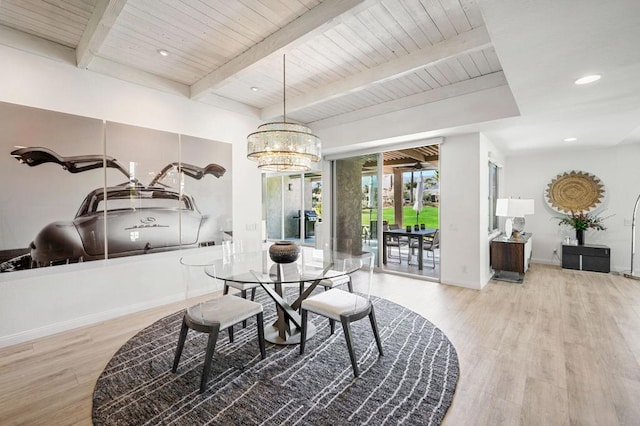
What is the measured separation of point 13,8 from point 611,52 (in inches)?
185

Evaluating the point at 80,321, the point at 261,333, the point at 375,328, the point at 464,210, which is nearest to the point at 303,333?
the point at 261,333

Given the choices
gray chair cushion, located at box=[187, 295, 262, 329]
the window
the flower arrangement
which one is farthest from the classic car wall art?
the flower arrangement

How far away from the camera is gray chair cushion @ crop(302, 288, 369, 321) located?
2217 millimetres

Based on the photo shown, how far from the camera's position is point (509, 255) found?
4629 mm

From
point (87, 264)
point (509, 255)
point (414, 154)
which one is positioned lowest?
point (509, 255)

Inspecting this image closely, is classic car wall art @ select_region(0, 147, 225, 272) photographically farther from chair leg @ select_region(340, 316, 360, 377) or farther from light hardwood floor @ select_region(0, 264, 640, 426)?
chair leg @ select_region(340, 316, 360, 377)

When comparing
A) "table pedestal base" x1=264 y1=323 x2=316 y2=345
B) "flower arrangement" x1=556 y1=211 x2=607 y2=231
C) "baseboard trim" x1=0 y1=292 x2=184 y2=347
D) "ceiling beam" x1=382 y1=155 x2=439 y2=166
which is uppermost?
"ceiling beam" x1=382 y1=155 x2=439 y2=166

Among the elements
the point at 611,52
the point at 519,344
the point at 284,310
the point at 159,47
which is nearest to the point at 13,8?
Answer: the point at 159,47

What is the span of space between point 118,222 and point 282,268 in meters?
2.08

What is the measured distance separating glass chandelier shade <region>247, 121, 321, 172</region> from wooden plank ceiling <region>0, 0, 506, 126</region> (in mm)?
755

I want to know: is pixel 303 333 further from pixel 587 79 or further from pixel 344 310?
pixel 587 79

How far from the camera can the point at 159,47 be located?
2.91 meters

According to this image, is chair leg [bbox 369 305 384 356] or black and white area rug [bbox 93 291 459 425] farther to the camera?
chair leg [bbox 369 305 384 356]

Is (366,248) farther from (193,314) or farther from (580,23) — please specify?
(580,23)
